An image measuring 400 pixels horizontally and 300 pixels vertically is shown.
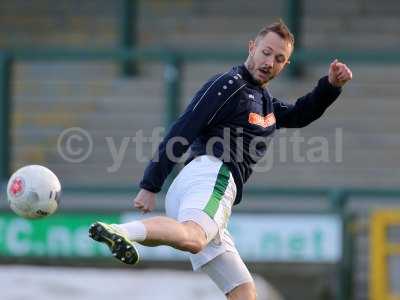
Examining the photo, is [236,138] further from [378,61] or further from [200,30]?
[200,30]

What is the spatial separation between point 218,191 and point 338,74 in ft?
3.90

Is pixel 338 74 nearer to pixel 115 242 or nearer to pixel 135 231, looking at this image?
pixel 135 231

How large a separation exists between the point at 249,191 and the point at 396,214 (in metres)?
1.52

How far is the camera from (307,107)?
8109 millimetres

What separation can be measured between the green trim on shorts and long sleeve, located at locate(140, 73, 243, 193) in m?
0.27

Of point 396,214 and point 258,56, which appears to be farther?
point 396,214

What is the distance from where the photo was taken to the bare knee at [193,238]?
692 centimetres

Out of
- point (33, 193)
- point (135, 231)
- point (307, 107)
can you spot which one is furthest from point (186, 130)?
point (307, 107)

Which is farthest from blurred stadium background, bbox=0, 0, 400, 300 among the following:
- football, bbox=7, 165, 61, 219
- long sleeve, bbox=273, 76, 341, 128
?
long sleeve, bbox=273, 76, 341, 128

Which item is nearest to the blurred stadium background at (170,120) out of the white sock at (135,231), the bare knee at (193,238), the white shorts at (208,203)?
the white shorts at (208,203)

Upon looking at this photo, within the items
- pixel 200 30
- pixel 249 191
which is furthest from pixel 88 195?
pixel 200 30

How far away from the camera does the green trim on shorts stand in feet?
23.7

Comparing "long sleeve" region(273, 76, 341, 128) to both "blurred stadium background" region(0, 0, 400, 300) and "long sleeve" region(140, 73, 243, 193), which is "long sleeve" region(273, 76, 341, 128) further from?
"blurred stadium background" region(0, 0, 400, 300)

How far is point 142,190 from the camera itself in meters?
7.28
